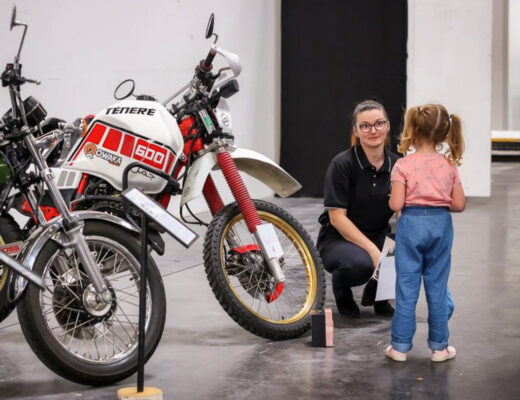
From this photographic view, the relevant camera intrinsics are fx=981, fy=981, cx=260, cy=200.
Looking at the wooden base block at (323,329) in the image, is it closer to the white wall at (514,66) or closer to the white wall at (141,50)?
the white wall at (141,50)

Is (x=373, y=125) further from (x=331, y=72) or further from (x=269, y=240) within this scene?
(x=331, y=72)

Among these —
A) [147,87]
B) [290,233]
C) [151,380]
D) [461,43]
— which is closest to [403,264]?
[290,233]

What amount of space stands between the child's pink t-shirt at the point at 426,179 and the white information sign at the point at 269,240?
22.8 inches

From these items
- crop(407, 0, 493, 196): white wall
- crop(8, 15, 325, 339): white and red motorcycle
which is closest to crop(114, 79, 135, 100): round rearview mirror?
crop(8, 15, 325, 339): white and red motorcycle

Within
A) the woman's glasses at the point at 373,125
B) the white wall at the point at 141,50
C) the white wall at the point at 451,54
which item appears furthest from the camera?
the white wall at the point at 451,54

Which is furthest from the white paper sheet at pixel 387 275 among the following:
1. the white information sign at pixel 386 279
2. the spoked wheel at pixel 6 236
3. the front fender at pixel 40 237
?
the spoked wheel at pixel 6 236

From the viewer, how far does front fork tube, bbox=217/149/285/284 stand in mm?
3826

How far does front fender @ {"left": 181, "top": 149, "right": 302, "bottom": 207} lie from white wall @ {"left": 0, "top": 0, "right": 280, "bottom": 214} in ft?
5.74

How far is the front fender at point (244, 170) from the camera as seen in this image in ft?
12.4

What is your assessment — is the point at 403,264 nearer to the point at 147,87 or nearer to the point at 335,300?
the point at 335,300

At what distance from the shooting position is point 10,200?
372 centimetres

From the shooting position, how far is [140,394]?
298cm

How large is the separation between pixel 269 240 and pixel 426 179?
695 mm

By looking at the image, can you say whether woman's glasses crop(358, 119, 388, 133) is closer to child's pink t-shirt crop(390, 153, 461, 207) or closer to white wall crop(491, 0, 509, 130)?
child's pink t-shirt crop(390, 153, 461, 207)
